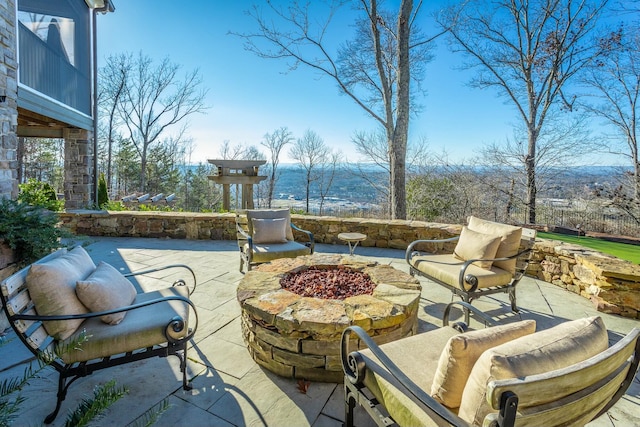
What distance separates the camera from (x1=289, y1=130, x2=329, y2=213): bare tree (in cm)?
1756

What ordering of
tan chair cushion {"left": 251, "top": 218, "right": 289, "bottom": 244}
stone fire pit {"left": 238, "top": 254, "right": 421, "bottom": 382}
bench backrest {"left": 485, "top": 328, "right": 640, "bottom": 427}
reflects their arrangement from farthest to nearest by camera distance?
tan chair cushion {"left": 251, "top": 218, "right": 289, "bottom": 244} → stone fire pit {"left": 238, "top": 254, "right": 421, "bottom": 382} → bench backrest {"left": 485, "top": 328, "right": 640, "bottom": 427}

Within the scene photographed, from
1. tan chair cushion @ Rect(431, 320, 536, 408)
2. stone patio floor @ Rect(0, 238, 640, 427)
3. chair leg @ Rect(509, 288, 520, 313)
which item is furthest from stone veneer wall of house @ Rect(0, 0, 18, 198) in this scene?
chair leg @ Rect(509, 288, 520, 313)

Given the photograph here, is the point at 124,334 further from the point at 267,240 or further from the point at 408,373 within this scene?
the point at 267,240

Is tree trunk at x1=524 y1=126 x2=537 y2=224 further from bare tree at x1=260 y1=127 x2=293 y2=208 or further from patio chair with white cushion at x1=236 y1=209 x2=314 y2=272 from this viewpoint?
bare tree at x1=260 y1=127 x2=293 y2=208

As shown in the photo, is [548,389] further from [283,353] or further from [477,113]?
[477,113]

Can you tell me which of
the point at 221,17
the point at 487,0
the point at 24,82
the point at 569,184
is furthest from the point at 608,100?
the point at 24,82

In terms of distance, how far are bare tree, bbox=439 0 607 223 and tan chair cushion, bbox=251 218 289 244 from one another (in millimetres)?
8386

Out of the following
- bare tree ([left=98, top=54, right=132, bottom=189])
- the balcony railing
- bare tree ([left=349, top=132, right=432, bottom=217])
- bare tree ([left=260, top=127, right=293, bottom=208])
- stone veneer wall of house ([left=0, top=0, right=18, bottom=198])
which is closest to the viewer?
stone veneer wall of house ([left=0, top=0, right=18, bottom=198])

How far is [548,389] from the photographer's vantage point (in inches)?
37.6

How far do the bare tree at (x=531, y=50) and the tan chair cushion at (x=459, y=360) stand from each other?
33.0 feet

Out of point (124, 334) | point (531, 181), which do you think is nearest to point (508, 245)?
point (124, 334)

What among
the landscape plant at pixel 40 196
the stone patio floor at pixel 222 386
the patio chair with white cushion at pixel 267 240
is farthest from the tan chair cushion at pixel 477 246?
the landscape plant at pixel 40 196

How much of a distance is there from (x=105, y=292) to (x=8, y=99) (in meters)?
3.91

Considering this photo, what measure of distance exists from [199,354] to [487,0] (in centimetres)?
1166
